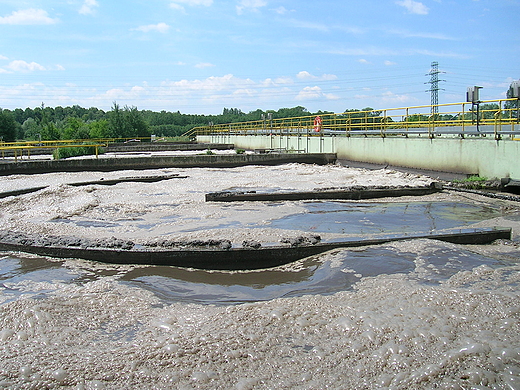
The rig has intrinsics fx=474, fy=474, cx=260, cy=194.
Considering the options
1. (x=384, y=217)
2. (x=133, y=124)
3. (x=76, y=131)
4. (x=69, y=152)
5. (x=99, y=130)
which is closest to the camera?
(x=384, y=217)

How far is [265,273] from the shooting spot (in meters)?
6.30

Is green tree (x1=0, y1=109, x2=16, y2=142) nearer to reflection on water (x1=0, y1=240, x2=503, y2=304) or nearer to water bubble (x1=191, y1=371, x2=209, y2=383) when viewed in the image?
reflection on water (x1=0, y1=240, x2=503, y2=304)

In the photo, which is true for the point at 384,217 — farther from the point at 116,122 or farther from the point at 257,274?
the point at 116,122

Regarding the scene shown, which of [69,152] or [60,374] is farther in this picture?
[69,152]

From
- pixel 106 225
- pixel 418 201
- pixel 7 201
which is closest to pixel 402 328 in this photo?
pixel 106 225

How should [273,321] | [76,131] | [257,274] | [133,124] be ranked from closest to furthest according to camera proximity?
[273,321], [257,274], [76,131], [133,124]

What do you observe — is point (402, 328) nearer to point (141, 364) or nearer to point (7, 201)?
point (141, 364)

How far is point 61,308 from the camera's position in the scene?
4984mm

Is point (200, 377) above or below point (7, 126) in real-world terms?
below

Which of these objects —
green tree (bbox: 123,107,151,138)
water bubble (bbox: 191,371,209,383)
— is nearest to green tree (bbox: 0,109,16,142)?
green tree (bbox: 123,107,151,138)

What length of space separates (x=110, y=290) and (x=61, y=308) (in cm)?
71

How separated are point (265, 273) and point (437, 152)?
472 inches

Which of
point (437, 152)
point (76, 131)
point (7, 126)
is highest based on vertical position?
point (7, 126)

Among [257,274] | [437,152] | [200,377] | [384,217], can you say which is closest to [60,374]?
[200,377]
